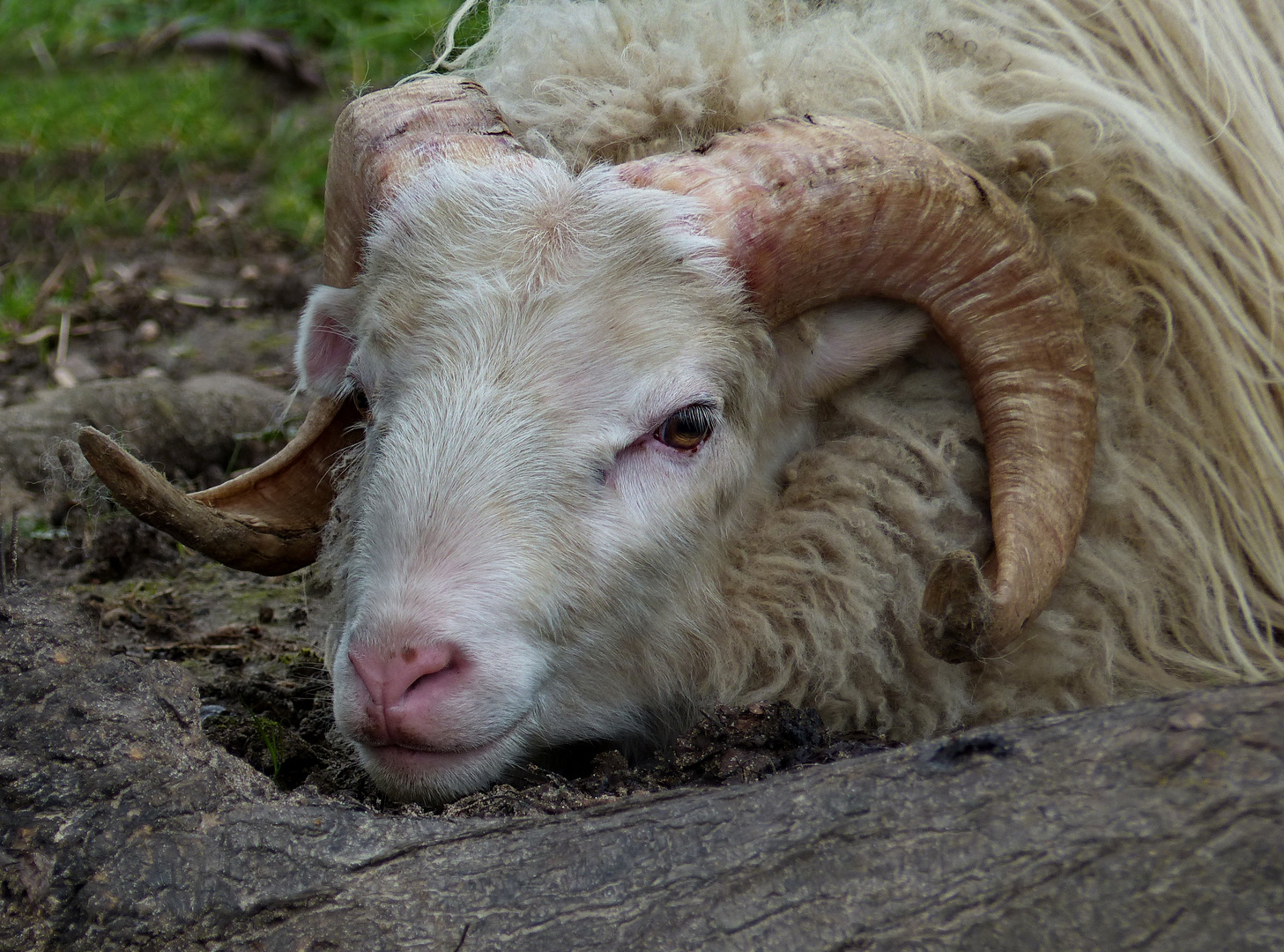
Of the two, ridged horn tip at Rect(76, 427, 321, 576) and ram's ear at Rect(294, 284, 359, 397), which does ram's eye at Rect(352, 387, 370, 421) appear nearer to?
ram's ear at Rect(294, 284, 359, 397)

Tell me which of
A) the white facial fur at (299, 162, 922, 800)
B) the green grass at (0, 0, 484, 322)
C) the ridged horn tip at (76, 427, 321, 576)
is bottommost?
the green grass at (0, 0, 484, 322)

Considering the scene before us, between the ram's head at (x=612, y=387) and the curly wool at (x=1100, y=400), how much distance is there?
0.16 meters

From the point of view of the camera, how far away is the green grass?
22.4 ft

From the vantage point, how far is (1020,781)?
162 centimetres

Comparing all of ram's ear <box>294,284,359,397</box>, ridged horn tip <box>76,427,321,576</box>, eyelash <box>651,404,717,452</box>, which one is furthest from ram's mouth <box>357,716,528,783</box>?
ram's ear <box>294,284,359,397</box>

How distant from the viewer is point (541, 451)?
2.49m

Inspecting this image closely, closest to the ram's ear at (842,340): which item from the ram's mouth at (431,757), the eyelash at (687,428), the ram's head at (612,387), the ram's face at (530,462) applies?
the ram's head at (612,387)

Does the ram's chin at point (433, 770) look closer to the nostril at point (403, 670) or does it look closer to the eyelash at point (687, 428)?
the nostril at point (403, 670)

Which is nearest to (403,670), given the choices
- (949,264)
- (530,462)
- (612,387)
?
(530,462)

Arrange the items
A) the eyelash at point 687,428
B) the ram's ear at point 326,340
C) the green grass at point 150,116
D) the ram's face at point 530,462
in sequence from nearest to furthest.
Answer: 1. the ram's face at point 530,462
2. the eyelash at point 687,428
3. the ram's ear at point 326,340
4. the green grass at point 150,116

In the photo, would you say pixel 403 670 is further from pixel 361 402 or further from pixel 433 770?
pixel 361 402

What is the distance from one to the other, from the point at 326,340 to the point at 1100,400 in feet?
6.11

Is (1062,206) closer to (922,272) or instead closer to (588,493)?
(922,272)

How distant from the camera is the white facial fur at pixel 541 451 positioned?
2.41m
